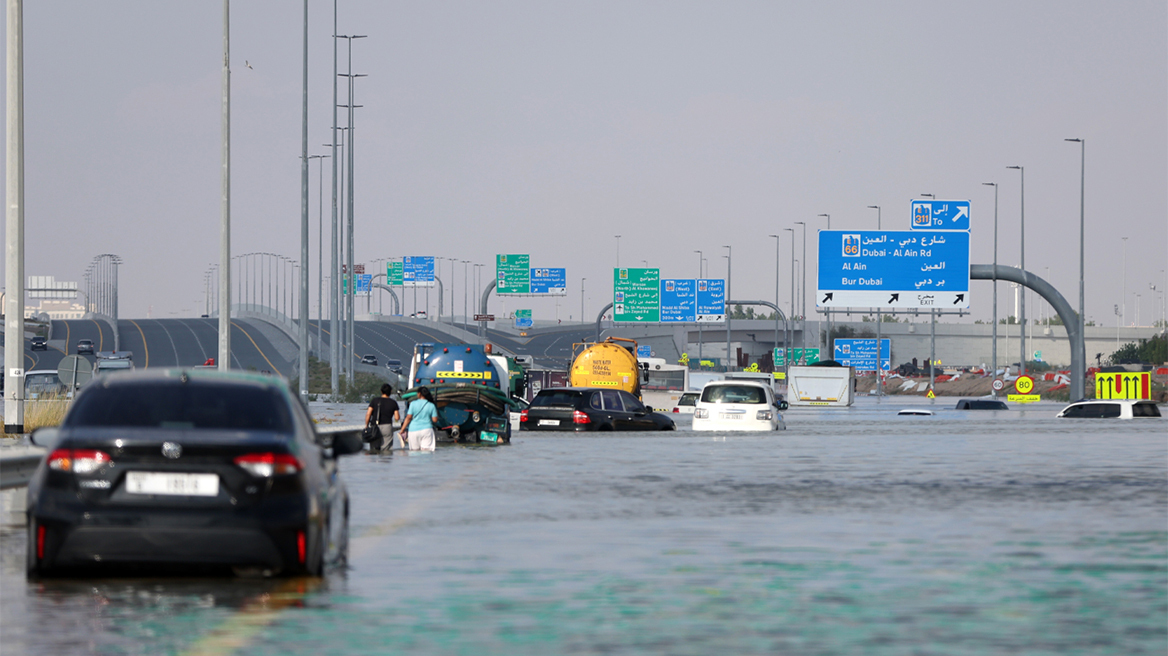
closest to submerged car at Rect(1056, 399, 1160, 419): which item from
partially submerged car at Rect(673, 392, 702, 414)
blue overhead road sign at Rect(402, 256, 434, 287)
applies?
partially submerged car at Rect(673, 392, 702, 414)

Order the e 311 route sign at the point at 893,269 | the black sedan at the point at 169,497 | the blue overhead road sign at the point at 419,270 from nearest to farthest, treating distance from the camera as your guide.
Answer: the black sedan at the point at 169,497
the e 311 route sign at the point at 893,269
the blue overhead road sign at the point at 419,270

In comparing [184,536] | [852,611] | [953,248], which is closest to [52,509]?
[184,536]

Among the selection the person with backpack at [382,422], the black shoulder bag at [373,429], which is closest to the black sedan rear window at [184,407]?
the person with backpack at [382,422]

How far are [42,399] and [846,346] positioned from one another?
309 feet

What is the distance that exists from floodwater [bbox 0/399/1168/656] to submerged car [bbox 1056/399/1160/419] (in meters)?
34.5

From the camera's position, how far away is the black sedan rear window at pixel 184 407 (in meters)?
11.1

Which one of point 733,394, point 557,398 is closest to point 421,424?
point 557,398

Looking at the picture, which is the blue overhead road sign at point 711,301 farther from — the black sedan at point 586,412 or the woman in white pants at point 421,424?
the woman in white pants at point 421,424

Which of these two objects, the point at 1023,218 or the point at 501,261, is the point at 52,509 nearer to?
the point at 1023,218

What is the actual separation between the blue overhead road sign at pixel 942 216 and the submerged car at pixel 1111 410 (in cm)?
804

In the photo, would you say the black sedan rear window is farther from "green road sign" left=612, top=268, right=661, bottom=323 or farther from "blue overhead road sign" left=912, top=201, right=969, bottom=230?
"green road sign" left=612, top=268, right=661, bottom=323

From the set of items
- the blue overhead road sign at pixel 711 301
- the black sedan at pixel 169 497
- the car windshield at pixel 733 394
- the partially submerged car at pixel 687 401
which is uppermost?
the blue overhead road sign at pixel 711 301

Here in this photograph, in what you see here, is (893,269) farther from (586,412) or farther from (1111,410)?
(586,412)

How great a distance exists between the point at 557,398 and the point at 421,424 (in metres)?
9.69
